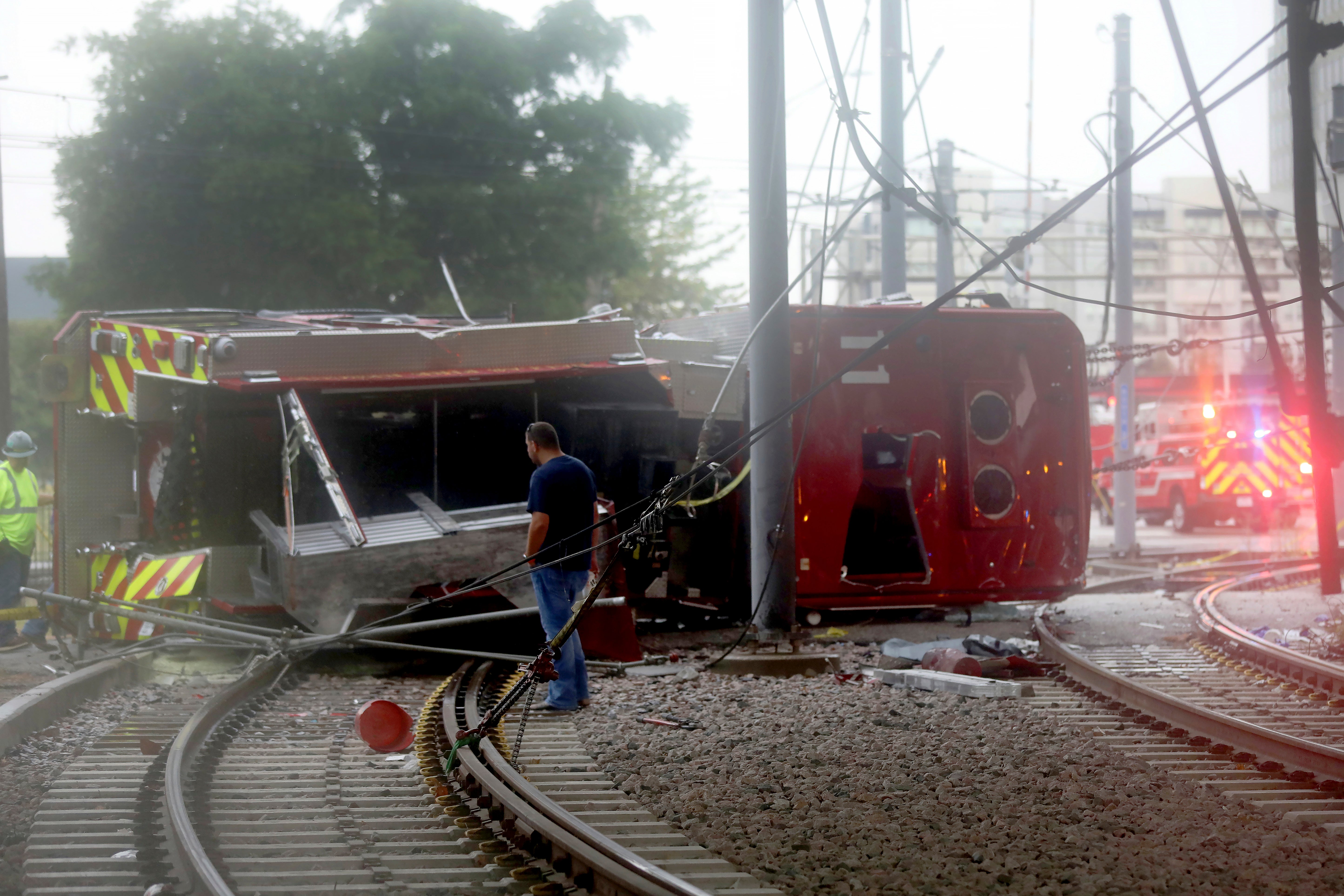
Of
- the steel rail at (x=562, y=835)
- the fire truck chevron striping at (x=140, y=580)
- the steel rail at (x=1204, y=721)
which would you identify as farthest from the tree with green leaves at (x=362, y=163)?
the steel rail at (x=562, y=835)

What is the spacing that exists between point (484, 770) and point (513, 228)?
2486 cm

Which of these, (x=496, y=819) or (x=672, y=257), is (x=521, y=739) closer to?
(x=496, y=819)

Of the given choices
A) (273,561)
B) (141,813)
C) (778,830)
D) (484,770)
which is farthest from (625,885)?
(273,561)

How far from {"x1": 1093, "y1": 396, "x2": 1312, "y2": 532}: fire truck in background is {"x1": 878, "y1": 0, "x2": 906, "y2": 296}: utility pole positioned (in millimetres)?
10140

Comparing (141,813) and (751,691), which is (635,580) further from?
(141,813)

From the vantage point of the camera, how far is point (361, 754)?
691 centimetres

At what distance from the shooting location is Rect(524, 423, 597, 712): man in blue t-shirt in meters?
8.15

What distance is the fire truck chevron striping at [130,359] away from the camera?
941 centimetres

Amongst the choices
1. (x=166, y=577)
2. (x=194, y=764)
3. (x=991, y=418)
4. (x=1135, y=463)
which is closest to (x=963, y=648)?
(x=991, y=418)

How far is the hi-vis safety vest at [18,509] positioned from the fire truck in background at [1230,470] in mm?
17756

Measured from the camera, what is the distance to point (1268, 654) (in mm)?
9648

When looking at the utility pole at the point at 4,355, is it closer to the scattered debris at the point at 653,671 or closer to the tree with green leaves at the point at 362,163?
the tree with green leaves at the point at 362,163

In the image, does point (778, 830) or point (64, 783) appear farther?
point (64, 783)

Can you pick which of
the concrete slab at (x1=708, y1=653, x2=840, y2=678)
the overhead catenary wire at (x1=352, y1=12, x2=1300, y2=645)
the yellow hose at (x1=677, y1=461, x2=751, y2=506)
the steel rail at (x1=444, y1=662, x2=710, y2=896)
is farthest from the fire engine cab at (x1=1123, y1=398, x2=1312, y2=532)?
the steel rail at (x1=444, y1=662, x2=710, y2=896)
